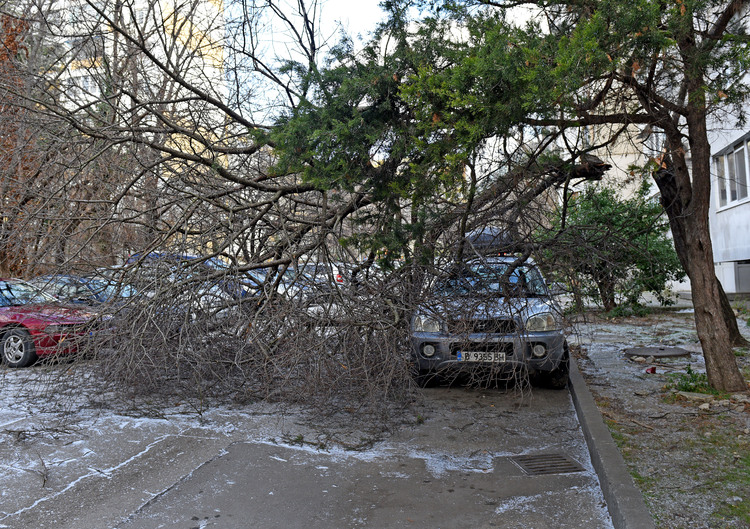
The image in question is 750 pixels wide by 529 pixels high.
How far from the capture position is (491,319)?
22.2ft

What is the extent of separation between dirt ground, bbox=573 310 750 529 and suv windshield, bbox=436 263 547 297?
3.09 ft

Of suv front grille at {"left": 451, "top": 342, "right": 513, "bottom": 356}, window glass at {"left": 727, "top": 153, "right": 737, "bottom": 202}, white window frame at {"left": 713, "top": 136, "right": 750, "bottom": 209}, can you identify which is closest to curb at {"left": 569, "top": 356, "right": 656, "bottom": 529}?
suv front grille at {"left": 451, "top": 342, "right": 513, "bottom": 356}

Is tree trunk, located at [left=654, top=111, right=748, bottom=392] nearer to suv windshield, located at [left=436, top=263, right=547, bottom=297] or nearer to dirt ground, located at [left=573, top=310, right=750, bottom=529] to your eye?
dirt ground, located at [left=573, top=310, right=750, bottom=529]

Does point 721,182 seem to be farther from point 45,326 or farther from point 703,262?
point 45,326

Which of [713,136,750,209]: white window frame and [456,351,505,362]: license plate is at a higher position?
[713,136,750,209]: white window frame

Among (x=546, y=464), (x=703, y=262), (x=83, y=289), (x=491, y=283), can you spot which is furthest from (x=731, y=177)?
(x=83, y=289)

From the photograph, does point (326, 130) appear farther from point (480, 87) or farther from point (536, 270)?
point (536, 270)

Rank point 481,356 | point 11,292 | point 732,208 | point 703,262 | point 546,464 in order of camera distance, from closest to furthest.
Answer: point 546,464 < point 481,356 < point 703,262 < point 11,292 < point 732,208

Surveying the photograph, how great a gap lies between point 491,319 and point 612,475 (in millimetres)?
2425

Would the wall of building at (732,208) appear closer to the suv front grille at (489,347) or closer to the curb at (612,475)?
the suv front grille at (489,347)

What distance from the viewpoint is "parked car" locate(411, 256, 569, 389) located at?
22.3 ft

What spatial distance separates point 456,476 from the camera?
5188 mm

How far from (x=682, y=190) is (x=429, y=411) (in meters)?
4.00

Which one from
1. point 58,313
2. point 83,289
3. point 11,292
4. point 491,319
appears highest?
point 11,292
